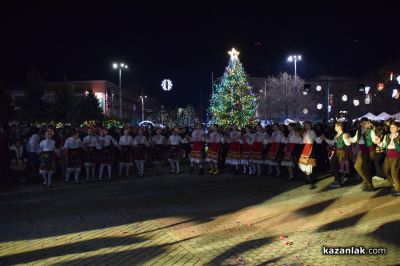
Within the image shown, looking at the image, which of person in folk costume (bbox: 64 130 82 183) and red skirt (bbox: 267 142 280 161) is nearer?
person in folk costume (bbox: 64 130 82 183)

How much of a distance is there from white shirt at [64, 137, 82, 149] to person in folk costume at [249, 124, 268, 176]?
21.2 feet

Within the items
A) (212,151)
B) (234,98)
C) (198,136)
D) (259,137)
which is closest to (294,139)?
(259,137)

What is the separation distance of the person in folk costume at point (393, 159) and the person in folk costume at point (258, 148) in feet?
18.4

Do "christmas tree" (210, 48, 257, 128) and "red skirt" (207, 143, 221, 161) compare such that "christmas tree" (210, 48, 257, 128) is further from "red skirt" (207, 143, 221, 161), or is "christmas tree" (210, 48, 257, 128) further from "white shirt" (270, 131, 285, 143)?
"white shirt" (270, 131, 285, 143)

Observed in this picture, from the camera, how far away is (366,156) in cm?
1239

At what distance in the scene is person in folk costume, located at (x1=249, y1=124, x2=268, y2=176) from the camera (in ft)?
54.5

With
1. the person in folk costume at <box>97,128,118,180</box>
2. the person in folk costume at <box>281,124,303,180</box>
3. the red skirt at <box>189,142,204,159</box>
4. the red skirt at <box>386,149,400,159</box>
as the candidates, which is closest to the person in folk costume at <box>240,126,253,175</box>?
the red skirt at <box>189,142,204,159</box>

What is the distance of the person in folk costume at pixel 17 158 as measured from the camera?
15.8 meters

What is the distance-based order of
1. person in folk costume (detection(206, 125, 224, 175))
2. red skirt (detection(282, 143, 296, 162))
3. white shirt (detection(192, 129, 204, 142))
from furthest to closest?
white shirt (detection(192, 129, 204, 142)) < person in folk costume (detection(206, 125, 224, 175)) < red skirt (detection(282, 143, 296, 162))

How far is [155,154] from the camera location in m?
17.9

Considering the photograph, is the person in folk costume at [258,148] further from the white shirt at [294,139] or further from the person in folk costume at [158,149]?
the person in folk costume at [158,149]

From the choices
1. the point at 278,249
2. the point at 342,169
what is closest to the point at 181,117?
the point at 342,169

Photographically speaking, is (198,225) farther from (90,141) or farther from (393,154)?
(90,141)

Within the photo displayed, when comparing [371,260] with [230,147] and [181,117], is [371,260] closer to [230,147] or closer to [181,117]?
[230,147]
